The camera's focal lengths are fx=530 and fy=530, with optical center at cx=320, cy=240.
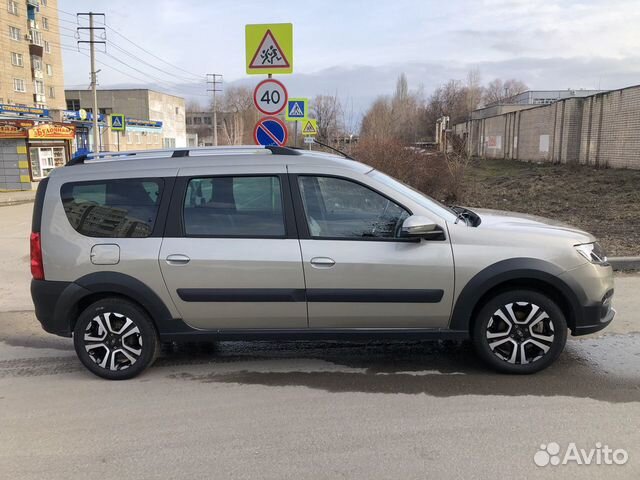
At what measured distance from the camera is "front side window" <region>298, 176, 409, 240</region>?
4.13 m

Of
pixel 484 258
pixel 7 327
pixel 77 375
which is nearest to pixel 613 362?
pixel 484 258

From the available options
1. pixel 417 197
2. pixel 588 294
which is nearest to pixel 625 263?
pixel 588 294

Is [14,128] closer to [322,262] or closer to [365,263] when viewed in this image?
[322,262]

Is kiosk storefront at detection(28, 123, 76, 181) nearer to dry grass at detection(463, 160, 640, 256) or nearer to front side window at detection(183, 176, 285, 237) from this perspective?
dry grass at detection(463, 160, 640, 256)

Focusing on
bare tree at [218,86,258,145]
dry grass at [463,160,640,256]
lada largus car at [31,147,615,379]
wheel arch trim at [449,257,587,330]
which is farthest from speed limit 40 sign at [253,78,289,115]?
bare tree at [218,86,258,145]

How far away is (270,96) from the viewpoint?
8227mm

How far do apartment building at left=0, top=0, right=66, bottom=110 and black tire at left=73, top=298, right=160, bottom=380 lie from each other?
52.5 meters

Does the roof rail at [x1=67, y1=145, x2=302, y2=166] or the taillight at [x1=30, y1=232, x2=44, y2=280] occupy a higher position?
the roof rail at [x1=67, y1=145, x2=302, y2=166]

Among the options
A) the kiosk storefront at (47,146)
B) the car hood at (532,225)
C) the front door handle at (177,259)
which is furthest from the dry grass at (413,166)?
the kiosk storefront at (47,146)

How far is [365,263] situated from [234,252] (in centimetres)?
101

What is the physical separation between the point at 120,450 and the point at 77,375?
1.48 metres

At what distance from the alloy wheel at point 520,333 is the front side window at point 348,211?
3.46 feet

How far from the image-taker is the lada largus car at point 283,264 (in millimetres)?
4043

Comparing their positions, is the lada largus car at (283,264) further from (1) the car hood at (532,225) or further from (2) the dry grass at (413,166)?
(2) the dry grass at (413,166)
